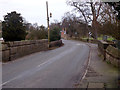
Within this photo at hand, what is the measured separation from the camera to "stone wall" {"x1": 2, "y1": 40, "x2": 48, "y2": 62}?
16.4 metres

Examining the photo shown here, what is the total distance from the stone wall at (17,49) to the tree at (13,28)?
4.64m

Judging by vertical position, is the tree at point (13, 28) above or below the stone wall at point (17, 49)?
above

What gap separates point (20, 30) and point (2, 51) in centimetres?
1442

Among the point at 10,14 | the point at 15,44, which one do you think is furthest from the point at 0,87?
the point at 10,14

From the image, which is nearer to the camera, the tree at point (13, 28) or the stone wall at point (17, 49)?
the stone wall at point (17, 49)

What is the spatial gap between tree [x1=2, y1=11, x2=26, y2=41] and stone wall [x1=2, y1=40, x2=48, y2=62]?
183 inches

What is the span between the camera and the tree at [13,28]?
29198 mm

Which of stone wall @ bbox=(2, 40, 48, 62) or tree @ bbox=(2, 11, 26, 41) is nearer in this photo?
stone wall @ bbox=(2, 40, 48, 62)

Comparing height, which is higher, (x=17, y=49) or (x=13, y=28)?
(x=13, y=28)

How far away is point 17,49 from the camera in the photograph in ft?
61.6

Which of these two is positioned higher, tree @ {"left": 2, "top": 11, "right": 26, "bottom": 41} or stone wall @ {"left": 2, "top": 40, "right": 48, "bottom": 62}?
tree @ {"left": 2, "top": 11, "right": 26, "bottom": 41}

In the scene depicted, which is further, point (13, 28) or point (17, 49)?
point (13, 28)

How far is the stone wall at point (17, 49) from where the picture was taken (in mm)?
16395

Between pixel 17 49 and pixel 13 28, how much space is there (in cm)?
1165
